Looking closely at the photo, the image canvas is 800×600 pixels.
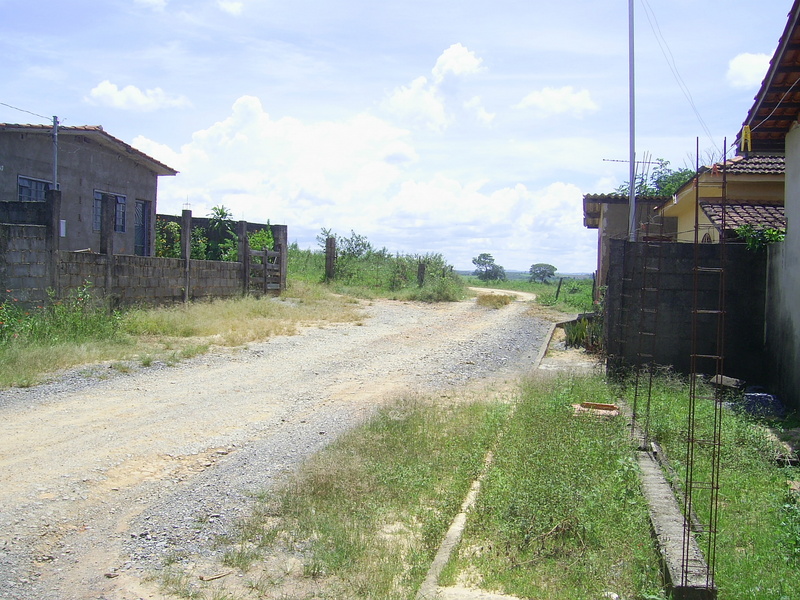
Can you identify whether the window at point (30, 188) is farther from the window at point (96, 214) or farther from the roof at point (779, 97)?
the roof at point (779, 97)

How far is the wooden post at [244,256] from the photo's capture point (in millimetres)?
20281

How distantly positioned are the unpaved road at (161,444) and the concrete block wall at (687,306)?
79.9 inches

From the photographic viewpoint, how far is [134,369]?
1032 cm

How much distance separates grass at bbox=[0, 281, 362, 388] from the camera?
32.6ft

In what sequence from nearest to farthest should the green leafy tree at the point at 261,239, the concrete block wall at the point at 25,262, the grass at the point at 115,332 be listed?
the grass at the point at 115,332, the concrete block wall at the point at 25,262, the green leafy tree at the point at 261,239

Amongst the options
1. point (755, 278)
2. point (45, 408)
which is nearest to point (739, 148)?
point (755, 278)

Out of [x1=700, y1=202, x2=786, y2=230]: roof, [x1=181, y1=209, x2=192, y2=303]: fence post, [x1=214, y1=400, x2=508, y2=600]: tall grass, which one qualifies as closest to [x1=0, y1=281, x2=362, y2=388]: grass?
[x1=181, y1=209, x2=192, y2=303]: fence post

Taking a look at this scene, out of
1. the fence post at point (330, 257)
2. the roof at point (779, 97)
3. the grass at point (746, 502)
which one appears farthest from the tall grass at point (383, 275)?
the grass at point (746, 502)

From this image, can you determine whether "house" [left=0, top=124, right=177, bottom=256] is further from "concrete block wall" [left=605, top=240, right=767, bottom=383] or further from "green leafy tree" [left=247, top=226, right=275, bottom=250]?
"concrete block wall" [left=605, top=240, right=767, bottom=383]

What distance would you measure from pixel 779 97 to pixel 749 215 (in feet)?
10.4

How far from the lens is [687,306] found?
34.8 ft

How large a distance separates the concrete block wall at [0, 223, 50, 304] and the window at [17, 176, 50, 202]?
198 inches

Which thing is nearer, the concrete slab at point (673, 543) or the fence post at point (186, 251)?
the concrete slab at point (673, 543)

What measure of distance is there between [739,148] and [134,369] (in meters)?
9.37
